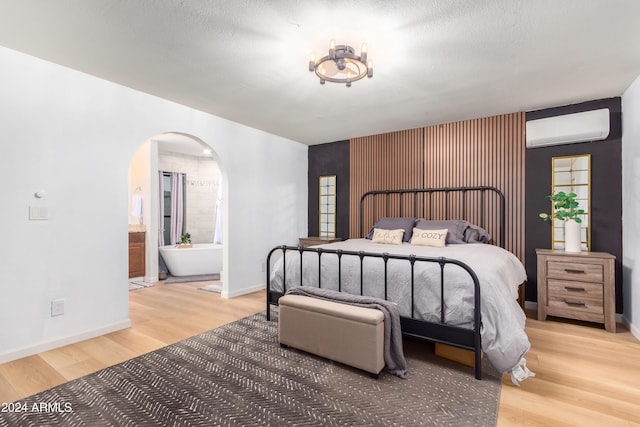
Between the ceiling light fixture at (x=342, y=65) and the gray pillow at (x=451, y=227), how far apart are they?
222cm

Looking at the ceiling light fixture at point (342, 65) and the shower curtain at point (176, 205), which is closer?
the ceiling light fixture at point (342, 65)

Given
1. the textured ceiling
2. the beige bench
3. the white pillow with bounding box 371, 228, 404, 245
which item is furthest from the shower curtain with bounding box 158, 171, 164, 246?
the beige bench

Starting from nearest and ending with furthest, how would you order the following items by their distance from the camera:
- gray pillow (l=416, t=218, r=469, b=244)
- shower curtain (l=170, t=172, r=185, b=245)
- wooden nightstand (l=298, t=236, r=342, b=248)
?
gray pillow (l=416, t=218, r=469, b=244) → wooden nightstand (l=298, t=236, r=342, b=248) → shower curtain (l=170, t=172, r=185, b=245)

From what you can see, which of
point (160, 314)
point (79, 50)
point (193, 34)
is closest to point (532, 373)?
point (193, 34)

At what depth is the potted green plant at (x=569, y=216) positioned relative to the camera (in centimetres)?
334

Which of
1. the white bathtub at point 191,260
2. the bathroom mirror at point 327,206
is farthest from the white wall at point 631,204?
the white bathtub at point 191,260

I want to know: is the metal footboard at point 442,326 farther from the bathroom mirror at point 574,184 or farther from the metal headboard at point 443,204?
the bathroom mirror at point 574,184

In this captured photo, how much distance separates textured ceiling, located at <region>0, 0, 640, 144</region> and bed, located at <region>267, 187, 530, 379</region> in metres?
1.55

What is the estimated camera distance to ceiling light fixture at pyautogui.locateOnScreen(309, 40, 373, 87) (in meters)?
2.14

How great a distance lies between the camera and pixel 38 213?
2.58 metres

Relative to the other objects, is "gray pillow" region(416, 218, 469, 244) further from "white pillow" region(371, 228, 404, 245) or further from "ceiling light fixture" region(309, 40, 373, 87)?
"ceiling light fixture" region(309, 40, 373, 87)

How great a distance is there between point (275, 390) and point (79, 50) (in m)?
2.91

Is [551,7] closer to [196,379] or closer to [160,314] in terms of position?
[196,379]

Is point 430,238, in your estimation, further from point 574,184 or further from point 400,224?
point 574,184
